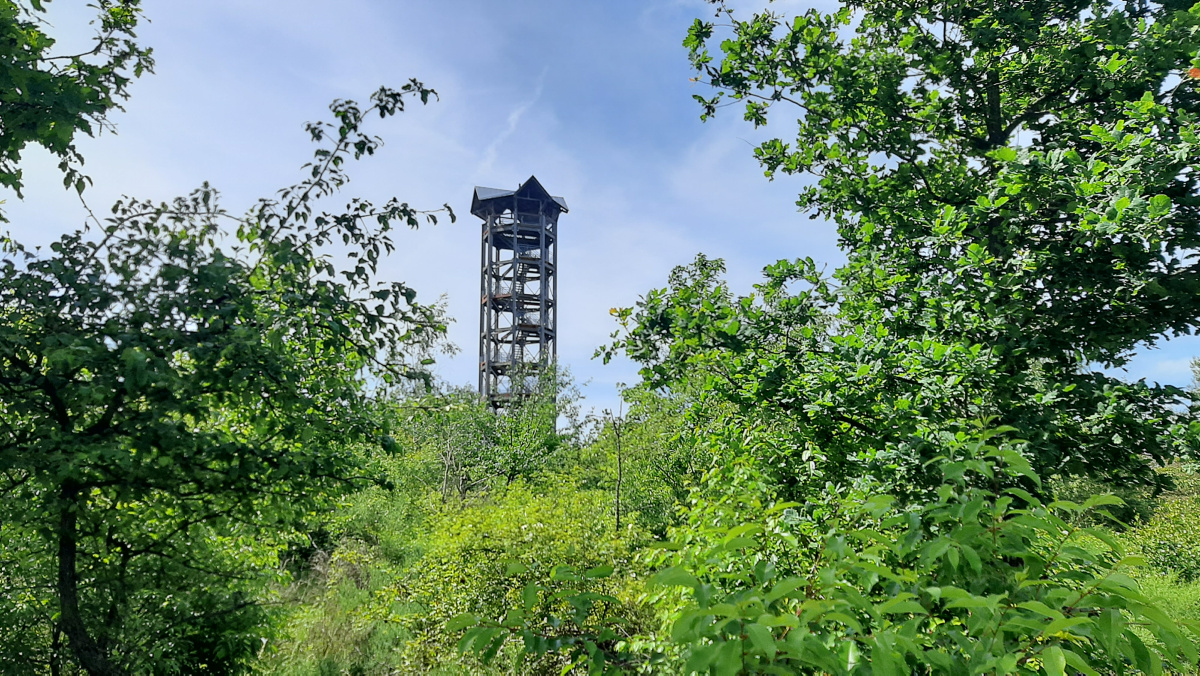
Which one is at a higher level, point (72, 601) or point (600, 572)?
point (600, 572)

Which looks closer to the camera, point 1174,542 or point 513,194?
point 1174,542

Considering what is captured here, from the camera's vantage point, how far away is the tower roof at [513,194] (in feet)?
107

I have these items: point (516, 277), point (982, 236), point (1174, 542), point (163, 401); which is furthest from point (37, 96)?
point (516, 277)

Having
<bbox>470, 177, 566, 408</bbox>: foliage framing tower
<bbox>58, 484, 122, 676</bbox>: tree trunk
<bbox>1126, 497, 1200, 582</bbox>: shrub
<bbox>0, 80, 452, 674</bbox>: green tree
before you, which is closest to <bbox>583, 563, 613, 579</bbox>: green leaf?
<bbox>0, 80, 452, 674</bbox>: green tree

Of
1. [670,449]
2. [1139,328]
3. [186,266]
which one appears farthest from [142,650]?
[670,449]

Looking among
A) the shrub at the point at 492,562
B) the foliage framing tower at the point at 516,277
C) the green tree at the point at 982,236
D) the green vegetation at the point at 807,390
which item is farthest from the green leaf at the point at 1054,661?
the foliage framing tower at the point at 516,277

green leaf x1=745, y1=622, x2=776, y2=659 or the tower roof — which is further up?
the tower roof

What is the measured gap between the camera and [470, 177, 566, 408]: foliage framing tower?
105ft

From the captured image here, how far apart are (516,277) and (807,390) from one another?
28.3 m

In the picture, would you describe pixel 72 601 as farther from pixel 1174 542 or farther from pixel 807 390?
pixel 1174 542

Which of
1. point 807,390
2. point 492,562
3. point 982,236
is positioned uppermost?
point 982,236

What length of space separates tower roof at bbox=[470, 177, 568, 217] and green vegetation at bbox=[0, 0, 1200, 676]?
26.9 metres

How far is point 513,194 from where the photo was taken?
3272 cm

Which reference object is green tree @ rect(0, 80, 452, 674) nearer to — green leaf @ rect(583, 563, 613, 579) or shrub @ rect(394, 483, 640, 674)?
green leaf @ rect(583, 563, 613, 579)
